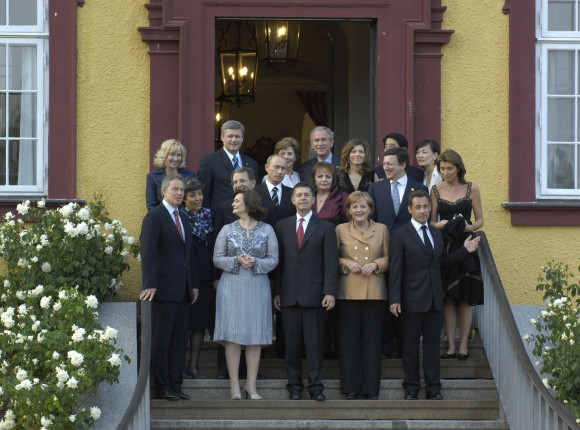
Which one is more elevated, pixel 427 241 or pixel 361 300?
pixel 427 241

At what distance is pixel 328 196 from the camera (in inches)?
407

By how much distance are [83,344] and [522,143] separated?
4663 millimetres

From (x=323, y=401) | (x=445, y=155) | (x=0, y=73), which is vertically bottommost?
(x=323, y=401)

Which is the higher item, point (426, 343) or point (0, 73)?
point (0, 73)

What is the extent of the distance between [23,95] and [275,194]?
2754 mm

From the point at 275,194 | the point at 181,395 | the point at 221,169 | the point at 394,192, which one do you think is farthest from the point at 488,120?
the point at 181,395

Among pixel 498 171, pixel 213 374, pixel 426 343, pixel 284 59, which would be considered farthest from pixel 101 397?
pixel 284 59

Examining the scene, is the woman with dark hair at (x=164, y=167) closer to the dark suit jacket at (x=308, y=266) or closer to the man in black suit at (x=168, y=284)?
the man in black suit at (x=168, y=284)

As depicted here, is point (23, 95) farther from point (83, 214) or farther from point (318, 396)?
point (318, 396)

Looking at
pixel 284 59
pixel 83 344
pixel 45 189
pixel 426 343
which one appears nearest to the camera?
pixel 83 344

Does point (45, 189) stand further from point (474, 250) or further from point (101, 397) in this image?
point (474, 250)

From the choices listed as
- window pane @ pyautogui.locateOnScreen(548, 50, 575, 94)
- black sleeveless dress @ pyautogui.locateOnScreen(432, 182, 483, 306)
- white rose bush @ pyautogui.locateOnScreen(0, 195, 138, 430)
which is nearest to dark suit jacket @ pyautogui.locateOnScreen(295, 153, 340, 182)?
black sleeveless dress @ pyautogui.locateOnScreen(432, 182, 483, 306)

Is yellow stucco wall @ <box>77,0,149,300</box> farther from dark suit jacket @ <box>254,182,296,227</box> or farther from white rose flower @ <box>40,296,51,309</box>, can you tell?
white rose flower @ <box>40,296,51,309</box>

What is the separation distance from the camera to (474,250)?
1016 centimetres
